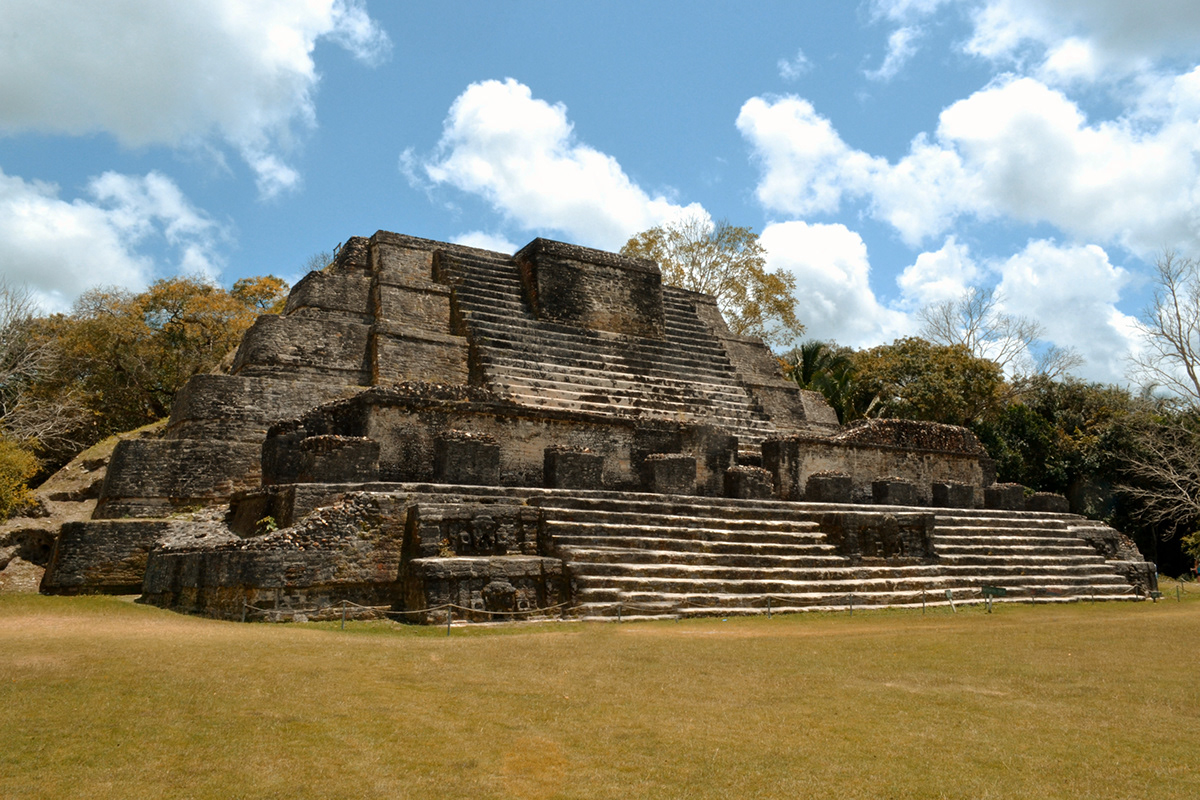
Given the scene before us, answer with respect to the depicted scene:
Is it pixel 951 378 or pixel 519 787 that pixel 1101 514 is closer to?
pixel 951 378

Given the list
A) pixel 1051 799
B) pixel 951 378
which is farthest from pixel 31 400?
pixel 951 378

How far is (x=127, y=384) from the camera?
63.4 ft

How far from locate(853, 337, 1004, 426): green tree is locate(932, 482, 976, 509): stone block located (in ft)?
28.4

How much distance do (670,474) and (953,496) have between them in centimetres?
550

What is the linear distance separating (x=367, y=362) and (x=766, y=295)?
576 inches

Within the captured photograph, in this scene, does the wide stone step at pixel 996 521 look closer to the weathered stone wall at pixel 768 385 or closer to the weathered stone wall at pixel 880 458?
the weathered stone wall at pixel 880 458

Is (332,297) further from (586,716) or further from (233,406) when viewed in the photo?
(586,716)

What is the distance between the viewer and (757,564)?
32.6 ft

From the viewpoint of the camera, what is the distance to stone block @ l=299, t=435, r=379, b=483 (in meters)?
9.54

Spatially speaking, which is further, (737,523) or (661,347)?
(661,347)

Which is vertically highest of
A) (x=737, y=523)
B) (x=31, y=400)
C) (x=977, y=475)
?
(x=31, y=400)

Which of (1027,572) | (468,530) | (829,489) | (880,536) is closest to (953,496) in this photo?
(1027,572)

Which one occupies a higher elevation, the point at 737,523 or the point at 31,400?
the point at 31,400

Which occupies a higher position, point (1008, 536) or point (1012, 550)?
point (1008, 536)
